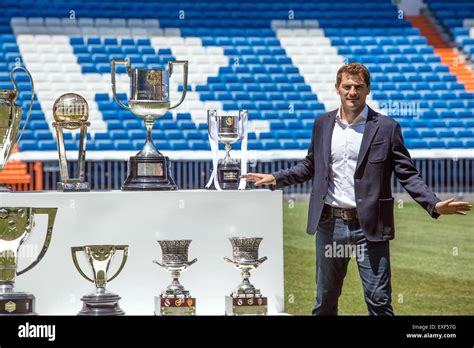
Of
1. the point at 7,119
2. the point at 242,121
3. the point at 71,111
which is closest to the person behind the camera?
the point at 7,119

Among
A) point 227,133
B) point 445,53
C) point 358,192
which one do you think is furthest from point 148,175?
point 445,53

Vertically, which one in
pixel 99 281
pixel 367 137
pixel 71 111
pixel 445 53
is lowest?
pixel 99 281

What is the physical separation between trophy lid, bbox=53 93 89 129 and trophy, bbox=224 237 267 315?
0.96 m

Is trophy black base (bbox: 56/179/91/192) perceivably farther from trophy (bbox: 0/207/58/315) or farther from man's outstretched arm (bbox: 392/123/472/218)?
man's outstretched arm (bbox: 392/123/472/218)

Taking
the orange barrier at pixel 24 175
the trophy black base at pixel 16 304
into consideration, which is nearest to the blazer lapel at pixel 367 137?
the trophy black base at pixel 16 304

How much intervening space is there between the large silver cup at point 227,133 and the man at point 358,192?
659 mm

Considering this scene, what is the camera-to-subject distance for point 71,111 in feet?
15.0

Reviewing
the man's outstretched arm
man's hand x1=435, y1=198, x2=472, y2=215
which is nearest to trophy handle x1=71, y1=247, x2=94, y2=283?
the man's outstretched arm

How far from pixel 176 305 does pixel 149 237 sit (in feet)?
1.56

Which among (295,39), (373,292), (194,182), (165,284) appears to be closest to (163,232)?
(165,284)

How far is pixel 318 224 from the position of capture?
13.4 feet

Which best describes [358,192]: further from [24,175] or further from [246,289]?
[24,175]

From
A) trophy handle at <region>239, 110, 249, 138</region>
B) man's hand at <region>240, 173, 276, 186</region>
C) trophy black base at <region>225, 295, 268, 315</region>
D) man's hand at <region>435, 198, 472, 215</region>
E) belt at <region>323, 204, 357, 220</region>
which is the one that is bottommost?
trophy black base at <region>225, 295, 268, 315</region>

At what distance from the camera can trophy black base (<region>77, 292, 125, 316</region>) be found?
3861 mm
